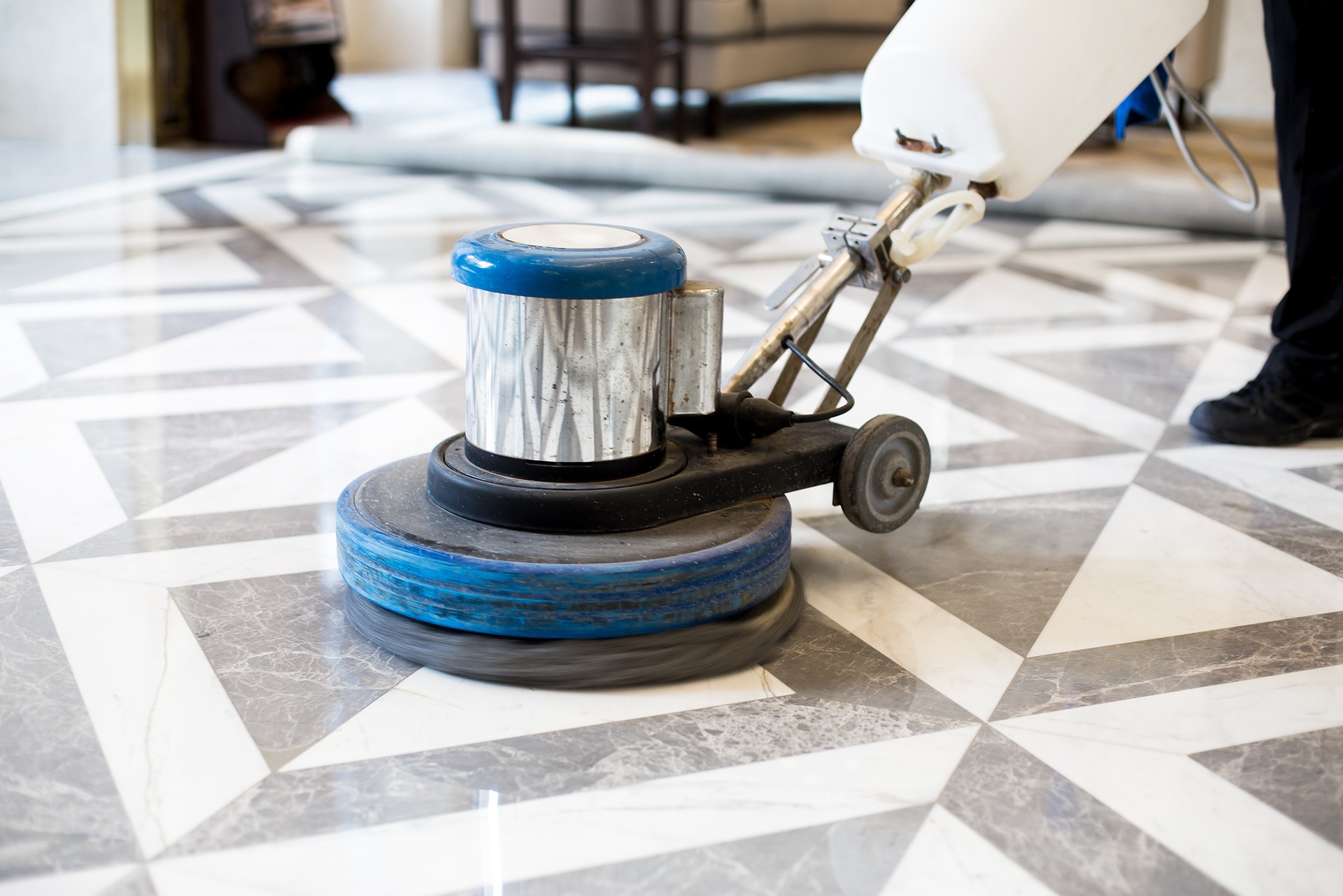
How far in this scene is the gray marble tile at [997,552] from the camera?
1273 millimetres

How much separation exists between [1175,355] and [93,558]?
5.72 feet

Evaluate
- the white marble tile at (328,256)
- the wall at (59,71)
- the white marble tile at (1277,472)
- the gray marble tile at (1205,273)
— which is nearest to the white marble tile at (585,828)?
the white marble tile at (1277,472)

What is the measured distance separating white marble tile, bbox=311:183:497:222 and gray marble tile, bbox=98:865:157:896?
2.46 metres

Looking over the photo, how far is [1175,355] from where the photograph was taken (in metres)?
2.25

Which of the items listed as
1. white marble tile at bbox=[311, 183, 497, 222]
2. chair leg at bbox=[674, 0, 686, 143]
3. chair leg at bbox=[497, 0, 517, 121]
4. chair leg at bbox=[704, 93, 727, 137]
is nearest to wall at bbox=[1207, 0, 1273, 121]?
chair leg at bbox=[704, 93, 727, 137]

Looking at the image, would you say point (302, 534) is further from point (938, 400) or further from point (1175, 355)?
point (1175, 355)

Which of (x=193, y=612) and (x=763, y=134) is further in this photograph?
(x=763, y=134)

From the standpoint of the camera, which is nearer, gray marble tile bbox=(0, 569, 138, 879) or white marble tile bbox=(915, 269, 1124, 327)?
gray marble tile bbox=(0, 569, 138, 879)

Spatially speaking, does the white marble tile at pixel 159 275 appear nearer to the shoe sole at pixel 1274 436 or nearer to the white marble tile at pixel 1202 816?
the shoe sole at pixel 1274 436

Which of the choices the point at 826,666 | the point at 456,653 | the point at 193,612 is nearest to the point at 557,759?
the point at 456,653

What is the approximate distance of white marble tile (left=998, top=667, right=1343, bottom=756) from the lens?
3.39 feet

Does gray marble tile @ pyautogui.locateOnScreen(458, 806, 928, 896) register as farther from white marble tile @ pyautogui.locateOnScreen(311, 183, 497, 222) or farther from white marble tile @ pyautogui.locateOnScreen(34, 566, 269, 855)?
white marble tile @ pyautogui.locateOnScreen(311, 183, 497, 222)

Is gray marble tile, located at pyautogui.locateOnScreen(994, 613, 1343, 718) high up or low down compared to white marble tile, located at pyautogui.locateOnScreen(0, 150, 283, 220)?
down

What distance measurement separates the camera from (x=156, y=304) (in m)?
2.31
